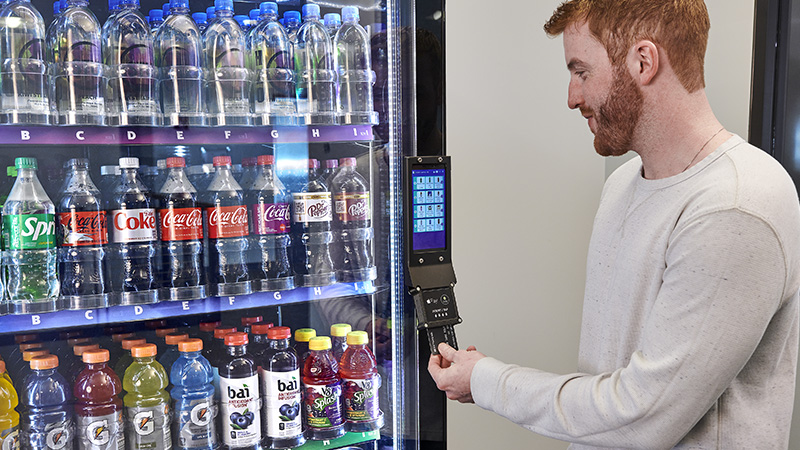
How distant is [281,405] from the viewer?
173 centimetres

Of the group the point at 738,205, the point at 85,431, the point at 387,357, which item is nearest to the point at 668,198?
the point at 738,205

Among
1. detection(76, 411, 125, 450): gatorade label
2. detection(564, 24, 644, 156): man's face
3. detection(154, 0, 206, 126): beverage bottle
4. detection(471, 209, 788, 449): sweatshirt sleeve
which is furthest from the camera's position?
detection(154, 0, 206, 126): beverage bottle

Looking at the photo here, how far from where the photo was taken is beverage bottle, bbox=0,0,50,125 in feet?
4.71

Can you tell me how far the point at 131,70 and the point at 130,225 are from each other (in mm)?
367

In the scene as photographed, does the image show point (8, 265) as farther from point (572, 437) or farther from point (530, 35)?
point (530, 35)

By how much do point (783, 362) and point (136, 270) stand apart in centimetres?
142

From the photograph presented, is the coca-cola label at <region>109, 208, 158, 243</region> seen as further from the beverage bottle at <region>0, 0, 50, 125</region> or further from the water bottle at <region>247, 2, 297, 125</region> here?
the water bottle at <region>247, 2, 297, 125</region>

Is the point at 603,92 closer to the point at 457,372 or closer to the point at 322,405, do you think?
the point at 457,372

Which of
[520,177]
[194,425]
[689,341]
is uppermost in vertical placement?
[520,177]

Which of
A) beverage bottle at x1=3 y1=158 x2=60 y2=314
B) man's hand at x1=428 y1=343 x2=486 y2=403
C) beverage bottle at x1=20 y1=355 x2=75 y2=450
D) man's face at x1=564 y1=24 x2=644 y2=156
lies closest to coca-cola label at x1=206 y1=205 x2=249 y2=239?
beverage bottle at x1=3 y1=158 x2=60 y2=314

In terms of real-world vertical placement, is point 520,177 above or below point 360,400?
above

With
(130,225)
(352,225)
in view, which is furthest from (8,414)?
(352,225)

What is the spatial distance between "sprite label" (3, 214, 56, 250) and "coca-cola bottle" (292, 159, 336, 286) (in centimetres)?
61

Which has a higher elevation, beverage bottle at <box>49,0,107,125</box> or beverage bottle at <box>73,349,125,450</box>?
beverage bottle at <box>49,0,107,125</box>
